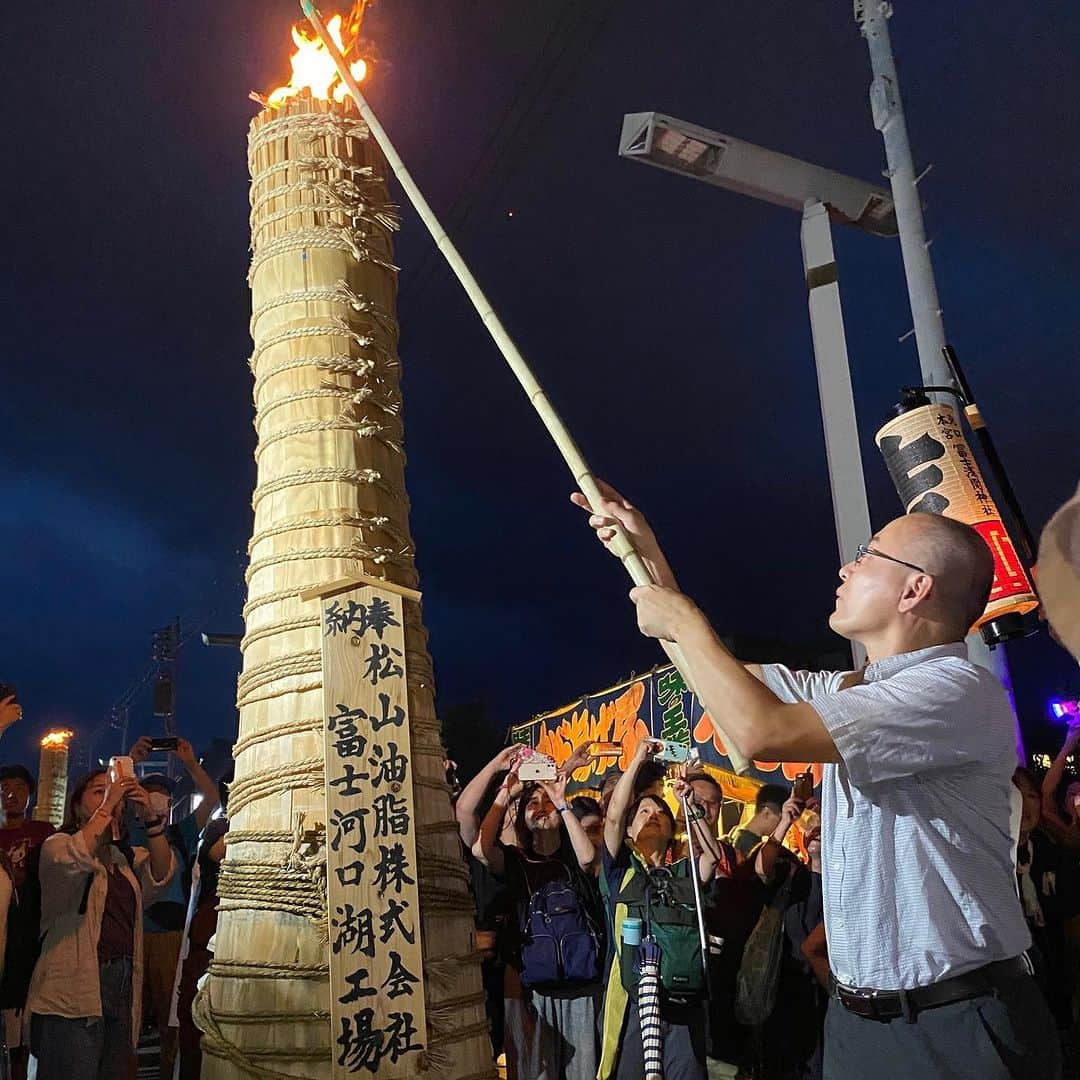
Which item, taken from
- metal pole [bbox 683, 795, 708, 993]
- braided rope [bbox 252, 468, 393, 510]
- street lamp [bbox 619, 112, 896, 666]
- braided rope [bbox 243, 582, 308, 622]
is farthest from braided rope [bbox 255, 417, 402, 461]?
street lamp [bbox 619, 112, 896, 666]

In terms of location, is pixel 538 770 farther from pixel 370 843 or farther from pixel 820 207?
pixel 820 207

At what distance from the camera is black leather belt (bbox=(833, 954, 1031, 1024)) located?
216 centimetres

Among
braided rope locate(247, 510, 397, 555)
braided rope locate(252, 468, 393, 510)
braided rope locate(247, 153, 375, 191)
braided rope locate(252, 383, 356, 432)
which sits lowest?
braided rope locate(247, 510, 397, 555)

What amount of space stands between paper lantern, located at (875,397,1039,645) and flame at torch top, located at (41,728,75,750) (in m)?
11.1

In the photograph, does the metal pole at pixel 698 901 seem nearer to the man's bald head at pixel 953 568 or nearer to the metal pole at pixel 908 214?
the metal pole at pixel 908 214

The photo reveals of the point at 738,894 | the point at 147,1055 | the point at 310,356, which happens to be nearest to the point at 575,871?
the point at 738,894

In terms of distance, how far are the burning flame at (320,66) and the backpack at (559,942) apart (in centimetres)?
474

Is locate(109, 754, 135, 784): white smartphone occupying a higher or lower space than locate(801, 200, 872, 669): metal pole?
lower

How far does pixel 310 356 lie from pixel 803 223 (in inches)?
194

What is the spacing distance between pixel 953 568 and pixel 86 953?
4722 mm

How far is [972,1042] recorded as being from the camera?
2113 mm

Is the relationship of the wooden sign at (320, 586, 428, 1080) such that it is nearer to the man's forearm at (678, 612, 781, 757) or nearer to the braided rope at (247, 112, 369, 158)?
the man's forearm at (678, 612, 781, 757)

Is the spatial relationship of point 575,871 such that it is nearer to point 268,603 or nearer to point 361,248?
point 268,603

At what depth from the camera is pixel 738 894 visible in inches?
242
